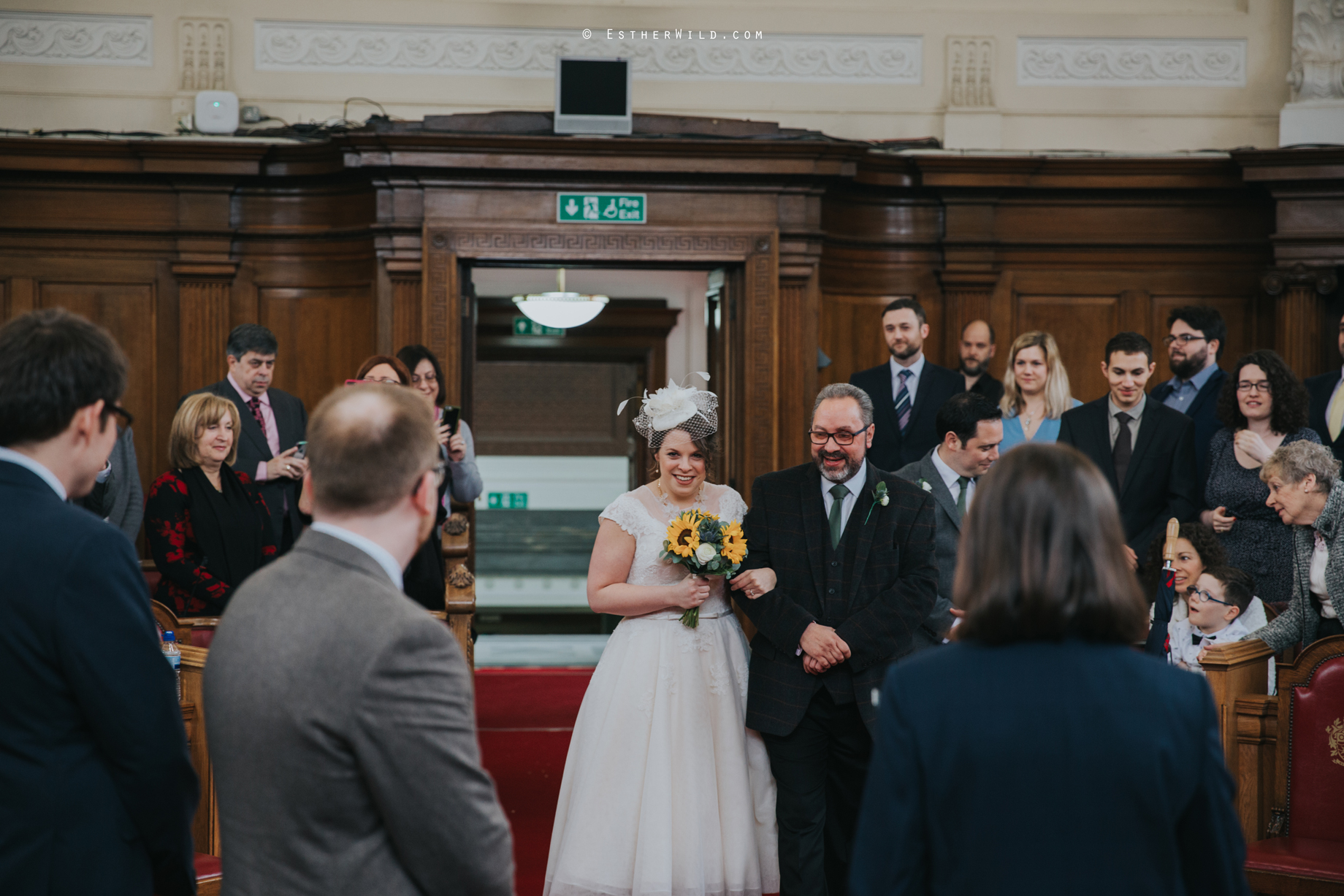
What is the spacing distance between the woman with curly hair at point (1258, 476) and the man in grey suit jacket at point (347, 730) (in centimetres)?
387

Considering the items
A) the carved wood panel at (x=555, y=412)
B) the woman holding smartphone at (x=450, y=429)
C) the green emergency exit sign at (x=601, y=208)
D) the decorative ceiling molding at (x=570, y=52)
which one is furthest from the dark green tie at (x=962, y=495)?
the carved wood panel at (x=555, y=412)

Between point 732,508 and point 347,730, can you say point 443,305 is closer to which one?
point 732,508

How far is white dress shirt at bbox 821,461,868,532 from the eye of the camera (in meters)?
3.71

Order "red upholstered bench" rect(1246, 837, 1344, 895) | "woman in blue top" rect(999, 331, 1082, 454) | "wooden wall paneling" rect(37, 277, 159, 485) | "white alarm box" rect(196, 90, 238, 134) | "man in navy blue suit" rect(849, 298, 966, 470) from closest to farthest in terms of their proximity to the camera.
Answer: "red upholstered bench" rect(1246, 837, 1344, 895) < "woman in blue top" rect(999, 331, 1082, 454) < "man in navy blue suit" rect(849, 298, 966, 470) < "white alarm box" rect(196, 90, 238, 134) < "wooden wall paneling" rect(37, 277, 159, 485)

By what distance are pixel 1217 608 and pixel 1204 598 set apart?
0.17 feet

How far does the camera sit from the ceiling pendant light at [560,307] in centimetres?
925

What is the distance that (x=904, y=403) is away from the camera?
19.6ft

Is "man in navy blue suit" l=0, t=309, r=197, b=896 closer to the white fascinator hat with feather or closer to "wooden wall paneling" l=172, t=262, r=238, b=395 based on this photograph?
the white fascinator hat with feather

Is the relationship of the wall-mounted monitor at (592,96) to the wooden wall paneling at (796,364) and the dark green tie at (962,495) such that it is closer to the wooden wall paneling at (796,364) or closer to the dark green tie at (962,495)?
the wooden wall paneling at (796,364)

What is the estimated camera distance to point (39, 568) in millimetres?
1857

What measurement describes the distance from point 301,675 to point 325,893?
0.94ft

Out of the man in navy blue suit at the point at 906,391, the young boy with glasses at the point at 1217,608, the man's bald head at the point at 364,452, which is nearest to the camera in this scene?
the man's bald head at the point at 364,452

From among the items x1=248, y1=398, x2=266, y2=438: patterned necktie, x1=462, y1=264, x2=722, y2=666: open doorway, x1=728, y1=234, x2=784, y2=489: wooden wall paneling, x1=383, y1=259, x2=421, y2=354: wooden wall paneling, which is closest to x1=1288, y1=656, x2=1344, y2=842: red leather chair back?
x1=728, y1=234, x2=784, y2=489: wooden wall paneling

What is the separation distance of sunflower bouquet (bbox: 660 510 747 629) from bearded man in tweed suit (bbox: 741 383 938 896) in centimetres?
12
